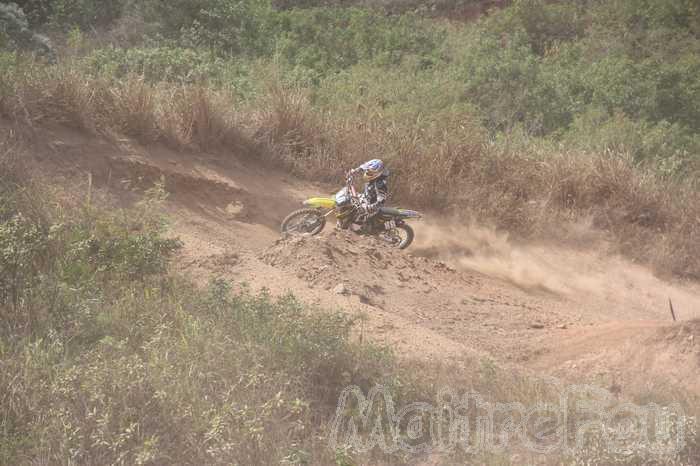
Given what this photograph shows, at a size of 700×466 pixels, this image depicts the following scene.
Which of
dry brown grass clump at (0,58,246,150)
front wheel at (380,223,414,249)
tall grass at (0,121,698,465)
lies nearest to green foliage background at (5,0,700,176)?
dry brown grass clump at (0,58,246,150)

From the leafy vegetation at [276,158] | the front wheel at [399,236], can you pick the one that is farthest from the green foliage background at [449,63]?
the front wheel at [399,236]

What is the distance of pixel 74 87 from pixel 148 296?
4.93m

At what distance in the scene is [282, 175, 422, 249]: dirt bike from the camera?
34.0ft

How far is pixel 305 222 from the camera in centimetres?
1049

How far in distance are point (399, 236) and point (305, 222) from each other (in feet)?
4.42

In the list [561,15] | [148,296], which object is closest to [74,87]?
[148,296]

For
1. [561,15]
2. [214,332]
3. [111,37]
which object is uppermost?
[214,332]

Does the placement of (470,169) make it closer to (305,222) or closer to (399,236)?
(399,236)

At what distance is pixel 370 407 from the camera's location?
214 inches

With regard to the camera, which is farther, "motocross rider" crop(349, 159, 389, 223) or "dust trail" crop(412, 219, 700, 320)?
"dust trail" crop(412, 219, 700, 320)

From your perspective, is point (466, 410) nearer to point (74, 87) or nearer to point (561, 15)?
point (74, 87)

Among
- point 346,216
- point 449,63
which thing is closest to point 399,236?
point 346,216

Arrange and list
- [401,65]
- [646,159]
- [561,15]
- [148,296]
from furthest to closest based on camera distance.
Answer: [561,15] → [401,65] → [646,159] → [148,296]

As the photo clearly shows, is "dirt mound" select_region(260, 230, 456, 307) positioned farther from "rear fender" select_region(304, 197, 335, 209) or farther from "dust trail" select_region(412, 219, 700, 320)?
"dust trail" select_region(412, 219, 700, 320)
